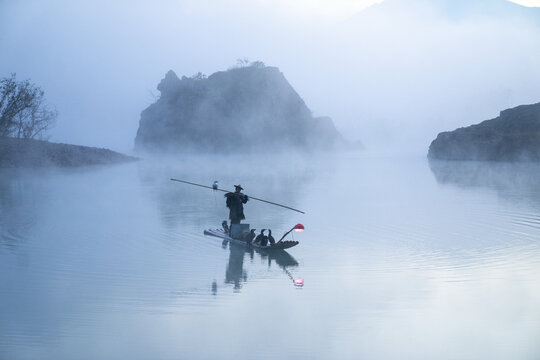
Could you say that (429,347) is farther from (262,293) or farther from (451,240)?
(451,240)

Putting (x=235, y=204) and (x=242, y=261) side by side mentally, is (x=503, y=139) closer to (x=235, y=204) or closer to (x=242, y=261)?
(x=235, y=204)

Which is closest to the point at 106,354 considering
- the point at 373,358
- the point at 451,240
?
the point at 373,358

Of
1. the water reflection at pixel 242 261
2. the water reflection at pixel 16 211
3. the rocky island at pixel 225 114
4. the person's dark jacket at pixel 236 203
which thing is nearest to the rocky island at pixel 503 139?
the water reflection at pixel 16 211

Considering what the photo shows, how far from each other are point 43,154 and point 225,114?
264 feet

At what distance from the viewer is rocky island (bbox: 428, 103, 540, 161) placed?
7081 cm

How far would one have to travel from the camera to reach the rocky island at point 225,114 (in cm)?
14488

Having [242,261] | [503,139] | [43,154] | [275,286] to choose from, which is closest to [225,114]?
[43,154]

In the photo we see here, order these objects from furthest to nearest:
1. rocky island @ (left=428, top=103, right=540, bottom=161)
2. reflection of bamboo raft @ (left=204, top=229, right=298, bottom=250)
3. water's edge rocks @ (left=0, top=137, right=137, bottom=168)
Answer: rocky island @ (left=428, top=103, right=540, bottom=161)
water's edge rocks @ (left=0, top=137, right=137, bottom=168)
reflection of bamboo raft @ (left=204, top=229, right=298, bottom=250)

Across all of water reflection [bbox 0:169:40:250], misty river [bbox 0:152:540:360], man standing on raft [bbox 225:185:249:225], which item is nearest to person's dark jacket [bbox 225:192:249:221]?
man standing on raft [bbox 225:185:249:225]

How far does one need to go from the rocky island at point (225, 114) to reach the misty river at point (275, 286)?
119876 millimetres

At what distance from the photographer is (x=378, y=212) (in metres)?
25.7

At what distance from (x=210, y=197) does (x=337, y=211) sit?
29.6ft

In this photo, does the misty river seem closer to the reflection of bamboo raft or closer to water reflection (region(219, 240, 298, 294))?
water reflection (region(219, 240, 298, 294))

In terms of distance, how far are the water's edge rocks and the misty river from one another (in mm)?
41558
